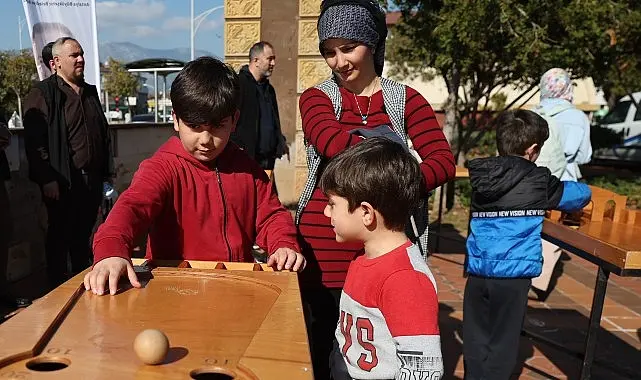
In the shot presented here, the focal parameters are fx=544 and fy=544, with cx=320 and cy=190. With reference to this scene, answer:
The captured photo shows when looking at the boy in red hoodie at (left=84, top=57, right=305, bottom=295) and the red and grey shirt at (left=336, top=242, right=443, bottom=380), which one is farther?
the boy in red hoodie at (left=84, top=57, right=305, bottom=295)

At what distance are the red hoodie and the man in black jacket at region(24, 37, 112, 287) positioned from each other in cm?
236

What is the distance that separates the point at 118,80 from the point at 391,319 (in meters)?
36.9

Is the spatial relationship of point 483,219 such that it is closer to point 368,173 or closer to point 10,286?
point 368,173

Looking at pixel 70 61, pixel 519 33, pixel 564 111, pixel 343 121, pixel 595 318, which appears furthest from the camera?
pixel 519 33

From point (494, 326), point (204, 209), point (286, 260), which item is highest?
point (204, 209)

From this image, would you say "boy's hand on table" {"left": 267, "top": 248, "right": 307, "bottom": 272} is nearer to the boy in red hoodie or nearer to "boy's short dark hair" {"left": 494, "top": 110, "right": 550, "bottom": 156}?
the boy in red hoodie

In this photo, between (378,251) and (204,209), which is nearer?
(378,251)

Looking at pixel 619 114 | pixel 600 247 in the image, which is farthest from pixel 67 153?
pixel 619 114

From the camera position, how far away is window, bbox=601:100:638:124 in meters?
16.4

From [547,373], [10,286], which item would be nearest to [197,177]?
[547,373]

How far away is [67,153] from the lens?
3857 millimetres

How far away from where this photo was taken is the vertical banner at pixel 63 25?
15.4 feet

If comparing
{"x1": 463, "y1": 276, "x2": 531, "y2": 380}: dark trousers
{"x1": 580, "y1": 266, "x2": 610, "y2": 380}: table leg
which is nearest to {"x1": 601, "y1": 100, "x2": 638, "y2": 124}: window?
{"x1": 580, "y1": 266, "x2": 610, "y2": 380}: table leg

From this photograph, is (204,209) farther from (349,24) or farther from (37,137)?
(37,137)
